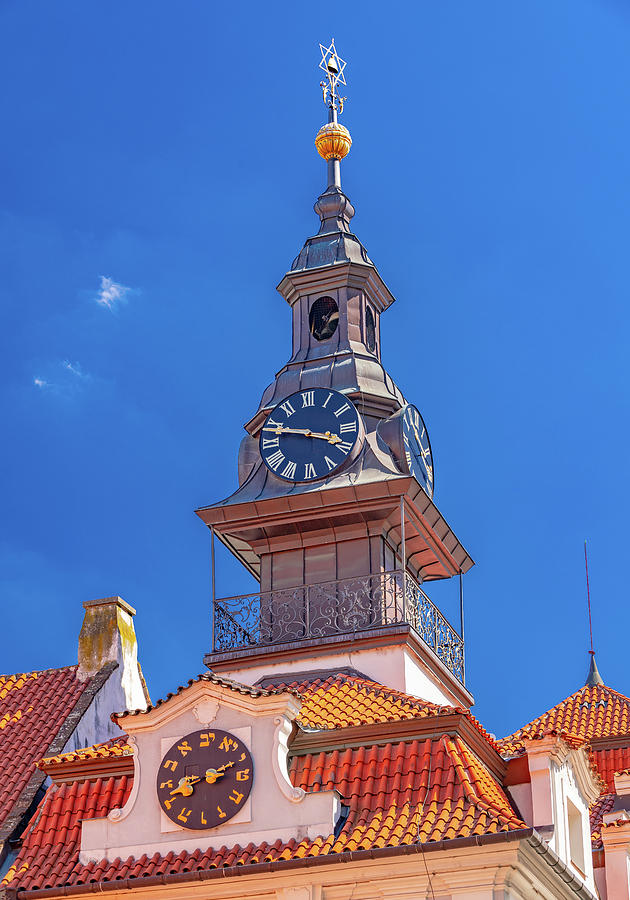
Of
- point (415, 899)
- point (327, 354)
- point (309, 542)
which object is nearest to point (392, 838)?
point (415, 899)

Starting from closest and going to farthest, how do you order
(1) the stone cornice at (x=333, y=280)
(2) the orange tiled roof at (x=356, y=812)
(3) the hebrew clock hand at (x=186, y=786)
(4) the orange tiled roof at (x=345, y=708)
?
(2) the orange tiled roof at (x=356, y=812)
(3) the hebrew clock hand at (x=186, y=786)
(4) the orange tiled roof at (x=345, y=708)
(1) the stone cornice at (x=333, y=280)

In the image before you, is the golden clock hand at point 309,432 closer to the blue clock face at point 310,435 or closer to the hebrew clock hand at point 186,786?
the blue clock face at point 310,435

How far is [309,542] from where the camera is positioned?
112ft

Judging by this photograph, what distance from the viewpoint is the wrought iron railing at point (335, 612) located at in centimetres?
3269

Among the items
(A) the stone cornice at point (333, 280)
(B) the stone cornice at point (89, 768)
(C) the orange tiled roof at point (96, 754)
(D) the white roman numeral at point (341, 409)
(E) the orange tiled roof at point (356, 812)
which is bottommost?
(E) the orange tiled roof at point (356, 812)

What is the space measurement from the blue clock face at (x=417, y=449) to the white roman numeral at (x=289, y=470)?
2115 mm

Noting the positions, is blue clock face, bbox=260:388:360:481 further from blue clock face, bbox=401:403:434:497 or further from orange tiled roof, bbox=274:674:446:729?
orange tiled roof, bbox=274:674:446:729

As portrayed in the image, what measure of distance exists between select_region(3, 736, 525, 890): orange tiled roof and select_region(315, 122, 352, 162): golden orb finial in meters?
17.5

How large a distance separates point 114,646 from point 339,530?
16.7 feet

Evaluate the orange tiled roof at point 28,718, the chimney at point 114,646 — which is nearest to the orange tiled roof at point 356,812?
the orange tiled roof at point 28,718

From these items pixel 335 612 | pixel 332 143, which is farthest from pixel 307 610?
pixel 332 143

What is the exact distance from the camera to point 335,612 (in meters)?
32.8

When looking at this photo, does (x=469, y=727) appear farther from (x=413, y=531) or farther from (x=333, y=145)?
(x=333, y=145)

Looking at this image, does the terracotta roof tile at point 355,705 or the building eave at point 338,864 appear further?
the terracotta roof tile at point 355,705
